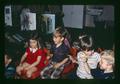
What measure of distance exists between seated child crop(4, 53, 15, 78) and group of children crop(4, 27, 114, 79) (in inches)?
2.3

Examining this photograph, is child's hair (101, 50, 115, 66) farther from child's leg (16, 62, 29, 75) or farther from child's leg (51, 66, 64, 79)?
child's leg (16, 62, 29, 75)

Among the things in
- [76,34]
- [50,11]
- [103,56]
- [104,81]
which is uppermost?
[50,11]

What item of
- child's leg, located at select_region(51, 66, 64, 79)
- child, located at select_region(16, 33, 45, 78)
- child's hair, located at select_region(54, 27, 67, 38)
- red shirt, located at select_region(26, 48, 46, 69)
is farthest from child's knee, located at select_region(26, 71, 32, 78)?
child's hair, located at select_region(54, 27, 67, 38)

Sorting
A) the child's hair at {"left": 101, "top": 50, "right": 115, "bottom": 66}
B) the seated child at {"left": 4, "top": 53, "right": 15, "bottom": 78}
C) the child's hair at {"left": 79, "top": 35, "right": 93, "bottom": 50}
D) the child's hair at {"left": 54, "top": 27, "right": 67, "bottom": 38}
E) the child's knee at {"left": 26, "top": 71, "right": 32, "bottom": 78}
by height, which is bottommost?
the child's knee at {"left": 26, "top": 71, "right": 32, "bottom": 78}

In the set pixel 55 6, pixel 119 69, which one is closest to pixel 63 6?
pixel 55 6

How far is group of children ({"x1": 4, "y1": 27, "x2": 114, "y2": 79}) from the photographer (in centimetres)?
367

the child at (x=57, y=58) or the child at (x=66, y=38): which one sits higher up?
the child at (x=66, y=38)

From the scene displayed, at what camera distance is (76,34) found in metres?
3.66

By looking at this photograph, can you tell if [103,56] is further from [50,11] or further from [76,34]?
[50,11]

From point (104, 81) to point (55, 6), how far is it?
99 centimetres

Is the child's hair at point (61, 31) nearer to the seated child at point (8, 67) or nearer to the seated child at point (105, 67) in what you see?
the seated child at point (105, 67)

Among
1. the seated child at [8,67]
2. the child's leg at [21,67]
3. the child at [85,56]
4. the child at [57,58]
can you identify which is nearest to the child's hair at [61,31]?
the child at [57,58]

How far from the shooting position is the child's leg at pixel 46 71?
12.1 ft

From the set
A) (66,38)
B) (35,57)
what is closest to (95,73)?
(66,38)
